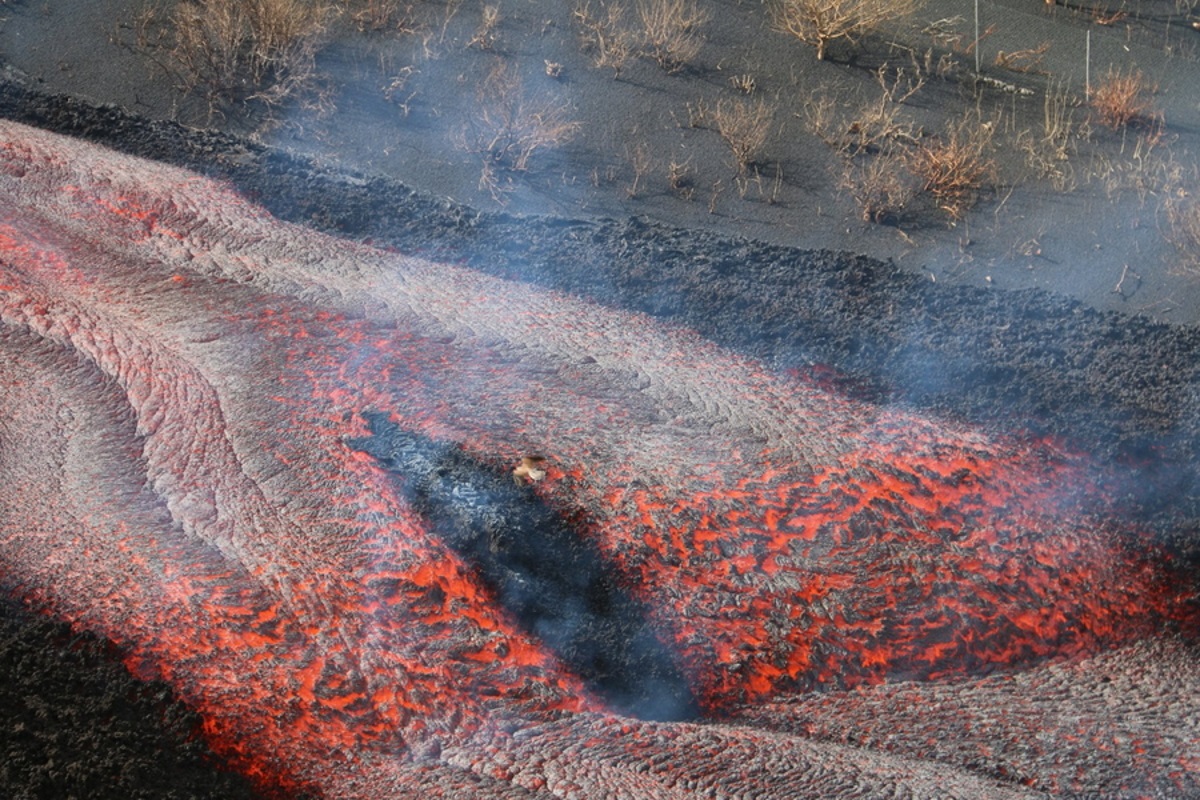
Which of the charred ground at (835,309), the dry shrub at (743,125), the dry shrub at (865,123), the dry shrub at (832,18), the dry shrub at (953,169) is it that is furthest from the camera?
the dry shrub at (832,18)

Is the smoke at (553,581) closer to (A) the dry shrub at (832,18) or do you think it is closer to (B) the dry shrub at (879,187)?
(B) the dry shrub at (879,187)

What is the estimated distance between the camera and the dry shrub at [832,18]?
7516 millimetres

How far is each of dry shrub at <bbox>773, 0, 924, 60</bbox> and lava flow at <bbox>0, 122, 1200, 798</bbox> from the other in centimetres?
401

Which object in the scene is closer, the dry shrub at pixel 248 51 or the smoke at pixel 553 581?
the smoke at pixel 553 581

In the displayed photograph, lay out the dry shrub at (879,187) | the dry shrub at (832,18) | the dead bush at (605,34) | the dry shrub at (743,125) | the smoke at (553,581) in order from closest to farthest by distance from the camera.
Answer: the smoke at (553,581) < the dry shrub at (879,187) < the dry shrub at (743,125) < the dead bush at (605,34) < the dry shrub at (832,18)

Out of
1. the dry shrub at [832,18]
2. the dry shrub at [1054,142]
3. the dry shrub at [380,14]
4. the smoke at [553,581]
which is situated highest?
the dry shrub at [832,18]

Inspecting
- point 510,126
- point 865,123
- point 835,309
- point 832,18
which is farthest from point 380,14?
point 835,309

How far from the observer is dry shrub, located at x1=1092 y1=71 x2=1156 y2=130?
7.12 metres

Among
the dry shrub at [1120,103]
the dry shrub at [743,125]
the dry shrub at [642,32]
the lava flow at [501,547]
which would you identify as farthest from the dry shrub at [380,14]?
the dry shrub at [1120,103]

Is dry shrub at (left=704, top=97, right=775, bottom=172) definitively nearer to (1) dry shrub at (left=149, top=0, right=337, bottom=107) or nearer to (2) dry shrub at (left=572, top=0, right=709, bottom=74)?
(2) dry shrub at (left=572, top=0, right=709, bottom=74)

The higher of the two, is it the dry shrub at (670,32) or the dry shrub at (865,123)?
the dry shrub at (670,32)

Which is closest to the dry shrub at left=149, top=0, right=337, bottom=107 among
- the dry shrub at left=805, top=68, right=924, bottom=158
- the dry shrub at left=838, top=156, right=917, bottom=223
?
the dry shrub at left=805, top=68, right=924, bottom=158

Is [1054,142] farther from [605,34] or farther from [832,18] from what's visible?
[605,34]

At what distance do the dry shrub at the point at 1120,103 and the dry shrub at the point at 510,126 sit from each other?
339 cm
